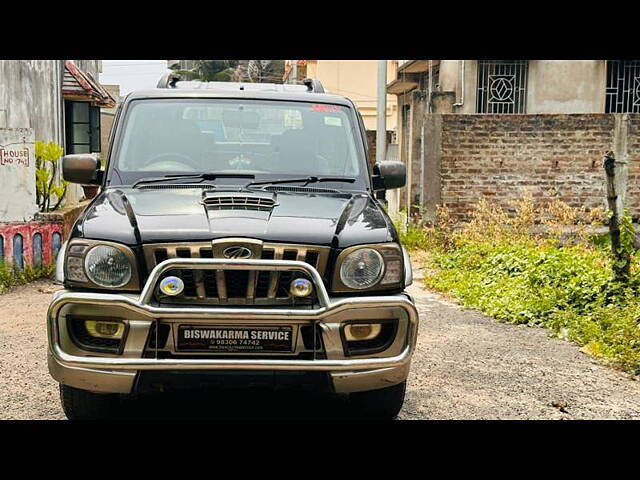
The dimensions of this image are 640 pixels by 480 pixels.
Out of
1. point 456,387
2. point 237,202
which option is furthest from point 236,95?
point 456,387

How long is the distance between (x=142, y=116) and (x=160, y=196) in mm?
985

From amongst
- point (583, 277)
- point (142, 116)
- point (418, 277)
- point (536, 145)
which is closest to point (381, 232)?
point (142, 116)

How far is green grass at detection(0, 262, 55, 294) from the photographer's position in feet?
35.2

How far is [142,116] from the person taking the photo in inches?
242

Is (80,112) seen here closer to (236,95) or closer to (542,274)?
(542,274)

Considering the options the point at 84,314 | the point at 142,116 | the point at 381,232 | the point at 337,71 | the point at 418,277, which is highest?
the point at 337,71

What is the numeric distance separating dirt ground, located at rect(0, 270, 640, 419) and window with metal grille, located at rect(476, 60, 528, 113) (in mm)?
8179

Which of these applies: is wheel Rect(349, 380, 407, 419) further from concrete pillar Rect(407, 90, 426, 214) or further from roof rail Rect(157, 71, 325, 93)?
concrete pillar Rect(407, 90, 426, 214)

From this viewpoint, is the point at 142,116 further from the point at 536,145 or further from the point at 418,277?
the point at 536,145

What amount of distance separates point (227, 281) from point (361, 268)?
677mm

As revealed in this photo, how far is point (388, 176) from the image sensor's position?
6152mm

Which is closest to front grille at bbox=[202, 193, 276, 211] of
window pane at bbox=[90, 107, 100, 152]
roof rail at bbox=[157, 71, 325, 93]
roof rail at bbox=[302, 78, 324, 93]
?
roof rail at bbox=[157, 71, 325, 93]

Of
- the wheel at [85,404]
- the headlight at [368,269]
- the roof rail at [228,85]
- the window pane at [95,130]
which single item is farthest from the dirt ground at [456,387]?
the window pane at [95,130]

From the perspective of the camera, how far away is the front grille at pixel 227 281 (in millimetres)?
4645
